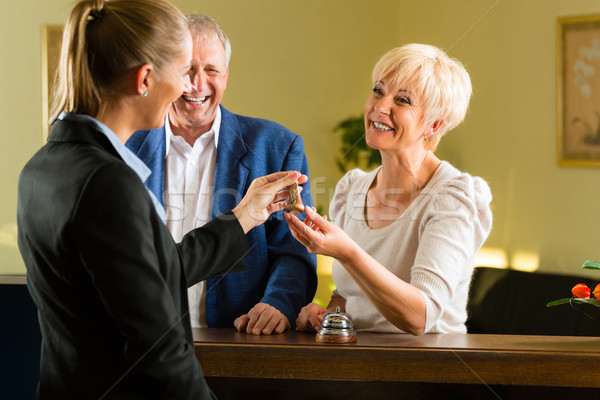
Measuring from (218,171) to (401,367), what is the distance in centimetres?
79

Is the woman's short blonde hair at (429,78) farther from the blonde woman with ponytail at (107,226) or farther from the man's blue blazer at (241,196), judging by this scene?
the blonde woman with ponytail at (107,226)

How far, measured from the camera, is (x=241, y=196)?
175 cm

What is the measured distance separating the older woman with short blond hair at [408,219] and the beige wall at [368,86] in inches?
92.8

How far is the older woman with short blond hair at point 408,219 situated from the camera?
4.75 feet

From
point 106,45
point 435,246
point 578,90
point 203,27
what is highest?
point 578,90

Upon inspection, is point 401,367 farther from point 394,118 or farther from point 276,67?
point 276,67

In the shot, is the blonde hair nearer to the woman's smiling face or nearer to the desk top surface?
the desk top surface

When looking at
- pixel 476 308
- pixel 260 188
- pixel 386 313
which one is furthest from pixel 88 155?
pixel 476 308

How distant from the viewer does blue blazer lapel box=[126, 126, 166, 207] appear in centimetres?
177

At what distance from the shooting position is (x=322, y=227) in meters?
1.45

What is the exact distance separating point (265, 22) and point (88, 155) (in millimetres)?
3551

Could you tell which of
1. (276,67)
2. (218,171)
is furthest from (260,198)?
(276,67)

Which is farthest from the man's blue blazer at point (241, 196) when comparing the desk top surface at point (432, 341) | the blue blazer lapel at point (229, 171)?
the desk top surface at point (432, 341)

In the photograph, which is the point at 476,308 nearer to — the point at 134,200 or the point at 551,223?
the point at 551,223
